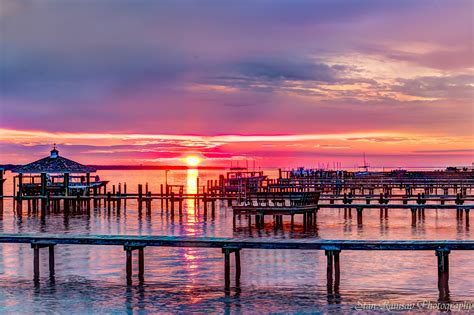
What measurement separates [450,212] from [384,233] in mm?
17520

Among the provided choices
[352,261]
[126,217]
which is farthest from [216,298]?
[126,217]

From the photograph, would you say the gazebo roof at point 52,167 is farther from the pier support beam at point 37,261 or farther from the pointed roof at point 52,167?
the pier support beam at point 37,261

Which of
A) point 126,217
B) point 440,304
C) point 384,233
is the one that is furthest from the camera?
point 126,217

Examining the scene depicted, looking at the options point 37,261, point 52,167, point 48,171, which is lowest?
point 37,261

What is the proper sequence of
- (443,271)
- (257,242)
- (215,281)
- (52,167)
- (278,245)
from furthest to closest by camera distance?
(52,167) → (215,281) → (257,242) → (278,245) → (443,271)

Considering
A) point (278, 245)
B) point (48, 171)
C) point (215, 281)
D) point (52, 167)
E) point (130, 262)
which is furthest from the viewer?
point (52, 167)

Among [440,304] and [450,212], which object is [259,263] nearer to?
[440,304]

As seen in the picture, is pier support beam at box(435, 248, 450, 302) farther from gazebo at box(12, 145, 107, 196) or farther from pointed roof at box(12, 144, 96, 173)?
pointed roof at box(12, 144, 96, 173)

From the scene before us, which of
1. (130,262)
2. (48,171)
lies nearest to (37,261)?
(130,262)

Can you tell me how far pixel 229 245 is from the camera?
20.8 metres

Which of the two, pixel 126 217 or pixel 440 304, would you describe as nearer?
pixel 440 304

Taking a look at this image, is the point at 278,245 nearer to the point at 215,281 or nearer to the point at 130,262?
the point at 215,281

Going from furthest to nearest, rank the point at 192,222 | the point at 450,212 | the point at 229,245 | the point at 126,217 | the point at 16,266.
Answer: the point at 450,212 < the point at 126,217 < the point at 192,222 < the point at 16,266 < the point at 229,245

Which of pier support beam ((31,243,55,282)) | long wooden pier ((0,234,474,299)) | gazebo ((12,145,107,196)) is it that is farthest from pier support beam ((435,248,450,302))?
gazebo ((12,145,107,196))
